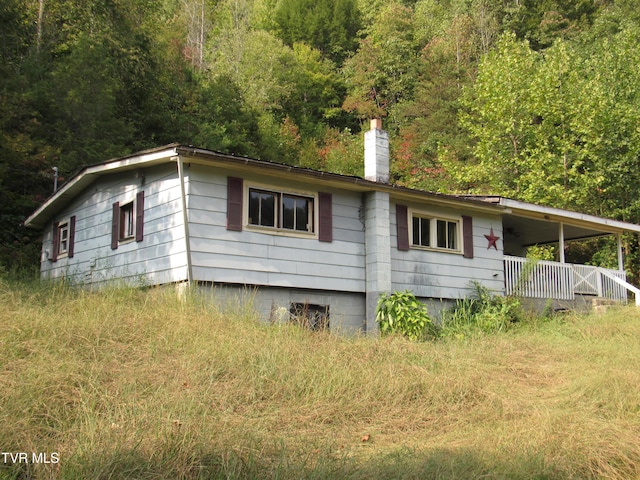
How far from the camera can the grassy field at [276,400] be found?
598 cm

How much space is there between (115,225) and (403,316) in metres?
6.95

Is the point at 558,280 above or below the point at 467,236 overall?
below

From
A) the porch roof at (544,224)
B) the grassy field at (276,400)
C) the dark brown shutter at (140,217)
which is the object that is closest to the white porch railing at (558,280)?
the porch roof at (544,224)

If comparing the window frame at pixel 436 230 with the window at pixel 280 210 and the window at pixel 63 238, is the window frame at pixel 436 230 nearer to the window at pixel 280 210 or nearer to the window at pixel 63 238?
the window at pixel 280 210

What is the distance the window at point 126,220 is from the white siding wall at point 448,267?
583 cm

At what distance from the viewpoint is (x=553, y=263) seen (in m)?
18.2

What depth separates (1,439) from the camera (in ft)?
19.7

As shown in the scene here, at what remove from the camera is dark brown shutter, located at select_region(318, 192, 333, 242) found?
46.1 ft

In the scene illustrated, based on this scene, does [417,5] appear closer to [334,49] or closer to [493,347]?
[334,49]

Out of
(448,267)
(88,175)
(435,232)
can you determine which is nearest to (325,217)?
(435,232)

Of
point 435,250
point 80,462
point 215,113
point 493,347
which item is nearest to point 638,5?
point 215,113

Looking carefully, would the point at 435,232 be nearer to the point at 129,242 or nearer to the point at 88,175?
the point at 129,242

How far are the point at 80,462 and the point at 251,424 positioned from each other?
77.9 inches

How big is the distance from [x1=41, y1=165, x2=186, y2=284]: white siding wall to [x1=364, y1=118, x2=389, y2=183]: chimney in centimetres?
486
